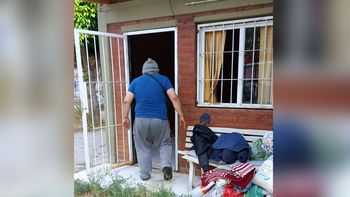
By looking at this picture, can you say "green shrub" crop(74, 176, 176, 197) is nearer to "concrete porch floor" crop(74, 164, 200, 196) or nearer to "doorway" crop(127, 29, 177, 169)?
"concrete porch floor" crop(74, 164, 200, 196)

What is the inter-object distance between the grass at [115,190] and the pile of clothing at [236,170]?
0.41 meters

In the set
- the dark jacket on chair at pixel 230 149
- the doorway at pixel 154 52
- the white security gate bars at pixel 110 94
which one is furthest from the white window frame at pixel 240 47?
the white security gate bars at pixel 110 94

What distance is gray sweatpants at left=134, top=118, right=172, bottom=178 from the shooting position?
4125 mm

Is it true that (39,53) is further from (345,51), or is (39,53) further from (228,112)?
(228,112)

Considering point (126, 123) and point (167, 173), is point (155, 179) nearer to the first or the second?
point (167, 173)

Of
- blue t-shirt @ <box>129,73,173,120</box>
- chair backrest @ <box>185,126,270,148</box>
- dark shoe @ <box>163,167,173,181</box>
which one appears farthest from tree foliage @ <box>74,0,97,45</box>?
chair backrest @ <box>185,126,270,148</box>

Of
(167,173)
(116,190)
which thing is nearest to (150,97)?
(167,173)

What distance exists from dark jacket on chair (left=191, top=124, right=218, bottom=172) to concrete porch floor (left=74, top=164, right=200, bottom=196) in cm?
47

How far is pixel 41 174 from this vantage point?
2.20ft

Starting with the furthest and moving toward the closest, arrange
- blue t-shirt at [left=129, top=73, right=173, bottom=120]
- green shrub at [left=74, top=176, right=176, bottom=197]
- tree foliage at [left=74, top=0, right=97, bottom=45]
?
tree foliage at [left=74, top=0, right=97, bottom=45] → blue t-shirt at [left=129, top=73, right=173, bottom=120] → green shrub at [left=74, top=176, right=176, bottom=197]

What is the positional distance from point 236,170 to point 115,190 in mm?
1439

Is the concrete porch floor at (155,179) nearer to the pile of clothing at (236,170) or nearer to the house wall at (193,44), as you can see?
the house wall at (193,44)

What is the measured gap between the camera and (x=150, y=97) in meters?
4.07

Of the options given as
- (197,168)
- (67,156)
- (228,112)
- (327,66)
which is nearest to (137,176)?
(197,168)
